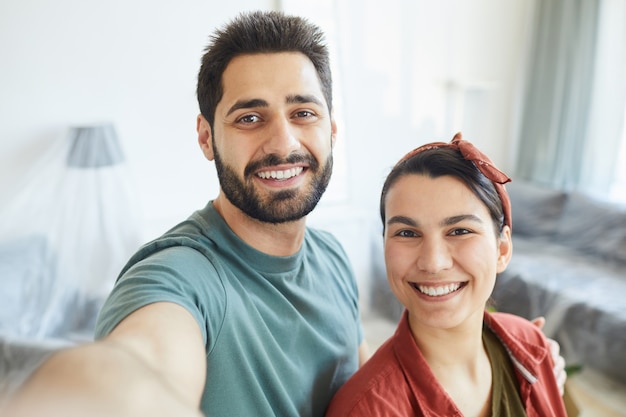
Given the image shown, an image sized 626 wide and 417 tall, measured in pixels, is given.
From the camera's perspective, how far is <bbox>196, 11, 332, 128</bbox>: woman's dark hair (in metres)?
A: 1.06

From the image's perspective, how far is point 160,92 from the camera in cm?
294

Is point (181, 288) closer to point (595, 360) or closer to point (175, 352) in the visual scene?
point (175, 352)

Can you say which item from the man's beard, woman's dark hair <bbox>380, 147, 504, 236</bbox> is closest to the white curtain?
woman's dark hair <bbox>380, 147, 504, 236</bbox>

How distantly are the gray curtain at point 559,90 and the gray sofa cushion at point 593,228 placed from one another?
51 centimetres

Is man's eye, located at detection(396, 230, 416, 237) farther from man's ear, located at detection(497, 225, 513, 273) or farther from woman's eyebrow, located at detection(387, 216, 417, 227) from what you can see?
man's ear, located at detection(497, 225, 513, 273)

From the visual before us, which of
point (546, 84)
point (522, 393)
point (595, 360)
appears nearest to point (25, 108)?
point (522, 393)

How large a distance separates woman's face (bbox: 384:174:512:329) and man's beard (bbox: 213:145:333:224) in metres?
0.19

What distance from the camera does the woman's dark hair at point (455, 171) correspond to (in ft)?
3.40

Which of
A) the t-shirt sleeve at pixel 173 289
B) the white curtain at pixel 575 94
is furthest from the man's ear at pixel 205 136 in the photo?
the white curtain at pixel 575 94

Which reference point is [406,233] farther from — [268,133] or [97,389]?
[97,389]

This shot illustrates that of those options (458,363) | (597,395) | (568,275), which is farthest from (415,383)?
(568,275)

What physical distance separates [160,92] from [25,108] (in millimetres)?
701

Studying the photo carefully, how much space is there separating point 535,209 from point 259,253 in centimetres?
310

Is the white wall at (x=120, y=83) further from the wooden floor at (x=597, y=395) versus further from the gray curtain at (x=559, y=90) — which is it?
the wooden floor at (x=597, y=395)
